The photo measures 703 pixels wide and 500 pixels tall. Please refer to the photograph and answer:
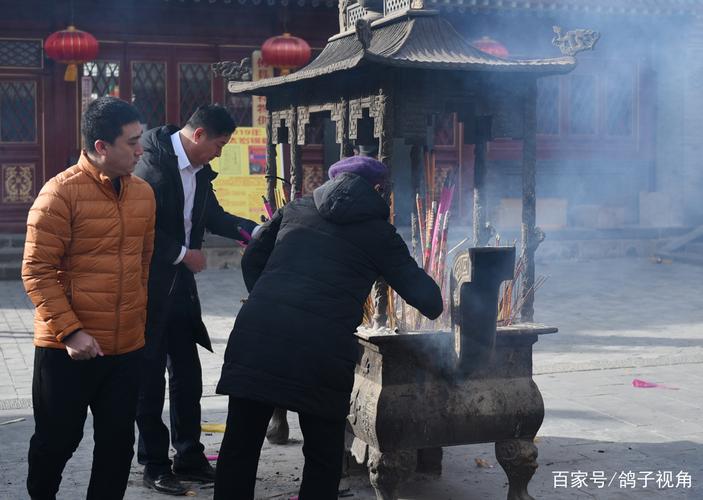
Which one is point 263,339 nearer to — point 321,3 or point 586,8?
point 321,3

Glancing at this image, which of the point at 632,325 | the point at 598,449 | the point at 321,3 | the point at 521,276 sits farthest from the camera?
the point at 321,3

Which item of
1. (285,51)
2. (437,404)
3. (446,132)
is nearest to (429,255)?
(437,404)

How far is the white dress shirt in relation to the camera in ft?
16.1

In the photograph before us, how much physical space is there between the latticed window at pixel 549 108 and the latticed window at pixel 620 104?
849 millimetres

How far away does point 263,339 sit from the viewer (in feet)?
12.1

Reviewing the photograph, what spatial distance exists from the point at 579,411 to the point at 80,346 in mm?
3617

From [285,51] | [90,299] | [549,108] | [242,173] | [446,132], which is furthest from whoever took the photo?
[549,108]

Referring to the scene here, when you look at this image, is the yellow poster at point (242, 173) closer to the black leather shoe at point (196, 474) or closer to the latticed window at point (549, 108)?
the latticed window at point (549, 108)

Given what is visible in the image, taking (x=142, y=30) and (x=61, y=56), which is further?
(x=142, y=30)

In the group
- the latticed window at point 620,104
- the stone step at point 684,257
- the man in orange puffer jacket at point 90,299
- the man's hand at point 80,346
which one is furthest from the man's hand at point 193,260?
the latticed window at point 620,104

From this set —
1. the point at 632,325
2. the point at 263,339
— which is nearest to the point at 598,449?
the point at 263,339

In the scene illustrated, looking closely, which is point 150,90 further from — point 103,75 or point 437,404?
point 437,404

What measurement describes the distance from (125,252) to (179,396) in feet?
4.69

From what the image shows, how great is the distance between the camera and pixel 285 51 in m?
13.0
